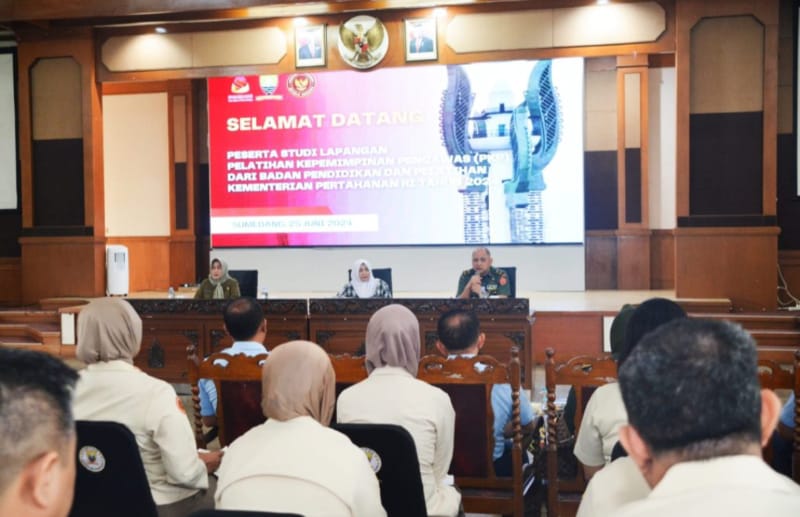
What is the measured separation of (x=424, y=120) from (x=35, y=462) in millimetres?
8172

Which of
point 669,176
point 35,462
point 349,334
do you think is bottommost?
point 349,334

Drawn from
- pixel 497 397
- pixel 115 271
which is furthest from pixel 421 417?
pixel 115 271

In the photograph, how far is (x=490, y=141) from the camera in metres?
8.78

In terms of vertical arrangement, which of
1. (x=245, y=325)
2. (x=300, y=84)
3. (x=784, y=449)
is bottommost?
(x=784, y=449)

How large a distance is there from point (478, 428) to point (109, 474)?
1.29 m

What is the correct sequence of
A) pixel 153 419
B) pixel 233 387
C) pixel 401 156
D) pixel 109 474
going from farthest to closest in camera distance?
pixel 401 156
pixel 233 387
pixel 153 419
pixel 109 474

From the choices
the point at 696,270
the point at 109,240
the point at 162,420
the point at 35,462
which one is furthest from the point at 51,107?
the point at 35,462

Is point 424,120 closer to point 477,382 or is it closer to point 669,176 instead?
point 669,176

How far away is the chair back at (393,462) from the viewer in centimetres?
201

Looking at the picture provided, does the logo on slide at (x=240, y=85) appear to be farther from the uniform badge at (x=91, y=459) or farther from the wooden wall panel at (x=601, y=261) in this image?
the uniform badge at (x=91, y=459)

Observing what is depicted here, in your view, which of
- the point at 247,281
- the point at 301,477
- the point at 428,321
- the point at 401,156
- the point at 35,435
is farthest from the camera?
the point at 401,156

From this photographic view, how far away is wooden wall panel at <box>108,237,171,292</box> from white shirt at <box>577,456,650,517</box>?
33.1ft

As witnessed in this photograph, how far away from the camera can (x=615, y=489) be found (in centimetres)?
137

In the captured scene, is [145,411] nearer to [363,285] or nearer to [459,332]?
[459,332]
